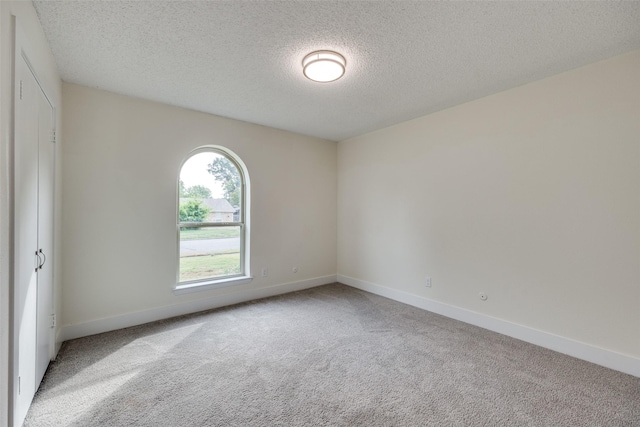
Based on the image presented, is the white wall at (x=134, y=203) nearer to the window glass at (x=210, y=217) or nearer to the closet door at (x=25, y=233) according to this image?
the window glass at (x=210, y=217)


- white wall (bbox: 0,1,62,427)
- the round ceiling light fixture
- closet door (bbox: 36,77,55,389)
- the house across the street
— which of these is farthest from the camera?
the house across the street

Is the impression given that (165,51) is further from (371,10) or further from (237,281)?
(237,281)

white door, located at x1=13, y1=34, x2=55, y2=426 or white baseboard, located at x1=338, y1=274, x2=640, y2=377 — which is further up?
white door, located at x1=13, y1=34, x2=55, y2=426

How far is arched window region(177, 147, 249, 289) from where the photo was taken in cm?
355

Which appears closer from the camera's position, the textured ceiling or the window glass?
the textured ceiling

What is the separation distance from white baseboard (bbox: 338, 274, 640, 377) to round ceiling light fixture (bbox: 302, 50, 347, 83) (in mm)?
2890

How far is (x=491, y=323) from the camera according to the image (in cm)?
299

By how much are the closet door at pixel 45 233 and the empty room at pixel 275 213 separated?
0.04 metres

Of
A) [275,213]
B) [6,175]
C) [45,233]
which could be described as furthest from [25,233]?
[275,213]

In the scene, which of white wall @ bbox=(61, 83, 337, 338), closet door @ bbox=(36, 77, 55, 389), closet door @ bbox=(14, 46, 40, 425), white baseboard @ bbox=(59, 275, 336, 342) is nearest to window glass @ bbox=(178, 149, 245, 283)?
white wall @ bbox=(61, 83, 337, 338)

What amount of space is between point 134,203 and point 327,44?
2.59 meters

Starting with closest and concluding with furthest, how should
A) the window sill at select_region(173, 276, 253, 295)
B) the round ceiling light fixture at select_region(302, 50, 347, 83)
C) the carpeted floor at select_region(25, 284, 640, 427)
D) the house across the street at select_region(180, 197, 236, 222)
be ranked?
the carpeted floor at select_region(25, 284, 640, 427)
the round ceiling light fixture at select_region(302, 50, 347, 83)
the window sill at select_region(173, 276, 253, 295)
the house across the street at select_region(180, 197, 236, 222)

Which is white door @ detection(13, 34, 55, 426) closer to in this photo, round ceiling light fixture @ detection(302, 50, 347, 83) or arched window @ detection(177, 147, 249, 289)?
arched window @ detection(177, 147, 249, 289)

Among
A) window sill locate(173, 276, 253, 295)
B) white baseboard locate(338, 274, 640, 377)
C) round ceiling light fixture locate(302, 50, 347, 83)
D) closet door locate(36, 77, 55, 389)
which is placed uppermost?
round ceiling light fixture locate(302, 50, 347, 83)
